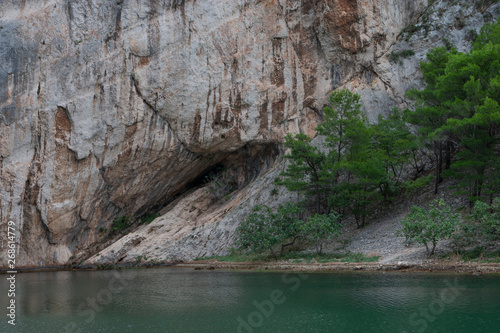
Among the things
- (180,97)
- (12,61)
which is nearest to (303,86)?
(180,97)

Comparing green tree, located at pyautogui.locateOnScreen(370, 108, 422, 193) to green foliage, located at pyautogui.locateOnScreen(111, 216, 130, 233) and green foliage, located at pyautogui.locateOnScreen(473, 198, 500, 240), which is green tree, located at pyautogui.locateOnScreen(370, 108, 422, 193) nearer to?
green foliage, located at pyautogui.locateOnScreen(473, 198, 500, 240)

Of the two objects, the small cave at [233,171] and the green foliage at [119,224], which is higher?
the small cave at [233,171]

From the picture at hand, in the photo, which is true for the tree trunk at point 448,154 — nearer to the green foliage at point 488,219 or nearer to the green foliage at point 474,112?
the green foliage at point 474,112

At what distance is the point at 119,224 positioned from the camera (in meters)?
34.3

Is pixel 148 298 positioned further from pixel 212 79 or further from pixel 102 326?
pixel 212 79

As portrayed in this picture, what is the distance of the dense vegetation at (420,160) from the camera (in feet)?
62.7

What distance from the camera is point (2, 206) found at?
29.5m

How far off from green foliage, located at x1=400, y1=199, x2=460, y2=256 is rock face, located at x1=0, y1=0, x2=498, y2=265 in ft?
49.0

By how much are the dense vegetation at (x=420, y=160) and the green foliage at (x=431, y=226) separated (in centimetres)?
4

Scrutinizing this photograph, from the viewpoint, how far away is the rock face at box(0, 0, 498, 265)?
98.7 feet

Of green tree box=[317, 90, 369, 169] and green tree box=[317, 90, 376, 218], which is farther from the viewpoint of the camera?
green tree box=[317, 90, 369, 169]

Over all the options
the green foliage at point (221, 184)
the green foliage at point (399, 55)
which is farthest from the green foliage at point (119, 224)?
the green foliage at point (399, 55)

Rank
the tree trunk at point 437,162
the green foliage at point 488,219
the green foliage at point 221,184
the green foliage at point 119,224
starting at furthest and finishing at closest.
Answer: the green foliage at point 221,184, the green foliage at point 119,224, the tree trunk at point 437,162, the green foliage at point 488,219

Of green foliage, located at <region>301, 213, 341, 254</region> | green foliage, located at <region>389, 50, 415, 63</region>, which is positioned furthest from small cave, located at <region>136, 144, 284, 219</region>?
green foliage, located at <region>389, 50, 415, 63</region>
